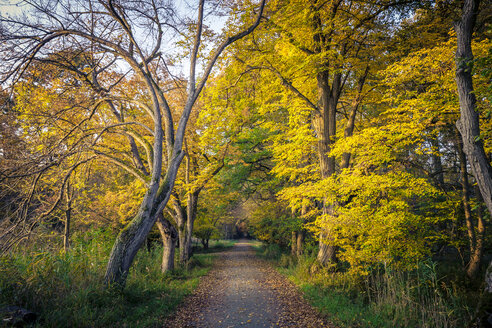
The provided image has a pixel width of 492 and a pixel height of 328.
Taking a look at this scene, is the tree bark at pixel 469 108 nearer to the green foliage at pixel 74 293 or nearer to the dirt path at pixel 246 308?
the dirt path at pixel 246 308

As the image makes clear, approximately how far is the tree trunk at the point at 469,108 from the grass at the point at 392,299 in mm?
1969

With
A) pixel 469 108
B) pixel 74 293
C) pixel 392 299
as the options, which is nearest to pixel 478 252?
pixel 392 299

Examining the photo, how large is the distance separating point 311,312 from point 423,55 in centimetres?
749

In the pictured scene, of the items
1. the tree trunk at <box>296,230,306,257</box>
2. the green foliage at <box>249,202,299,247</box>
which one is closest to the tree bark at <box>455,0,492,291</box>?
the green foliage at <box>249,202,299,247</box>

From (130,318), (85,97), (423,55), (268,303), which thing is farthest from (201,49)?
(268,303)

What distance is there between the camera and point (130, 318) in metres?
4.65

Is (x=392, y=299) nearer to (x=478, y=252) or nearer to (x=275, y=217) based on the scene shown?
(x=478, y=252)

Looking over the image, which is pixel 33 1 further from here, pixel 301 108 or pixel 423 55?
pixel 423 55

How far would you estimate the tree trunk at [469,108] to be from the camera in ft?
14.6

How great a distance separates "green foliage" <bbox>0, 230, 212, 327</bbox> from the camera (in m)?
3.79

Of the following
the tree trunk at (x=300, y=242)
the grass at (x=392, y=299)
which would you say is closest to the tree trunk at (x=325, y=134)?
the grass at (x=392, y=299)

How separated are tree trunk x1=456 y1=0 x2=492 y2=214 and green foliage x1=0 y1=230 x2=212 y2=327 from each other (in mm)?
7029

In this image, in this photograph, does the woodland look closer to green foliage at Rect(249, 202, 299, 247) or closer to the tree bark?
the tree bark

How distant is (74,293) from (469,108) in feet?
27.9
